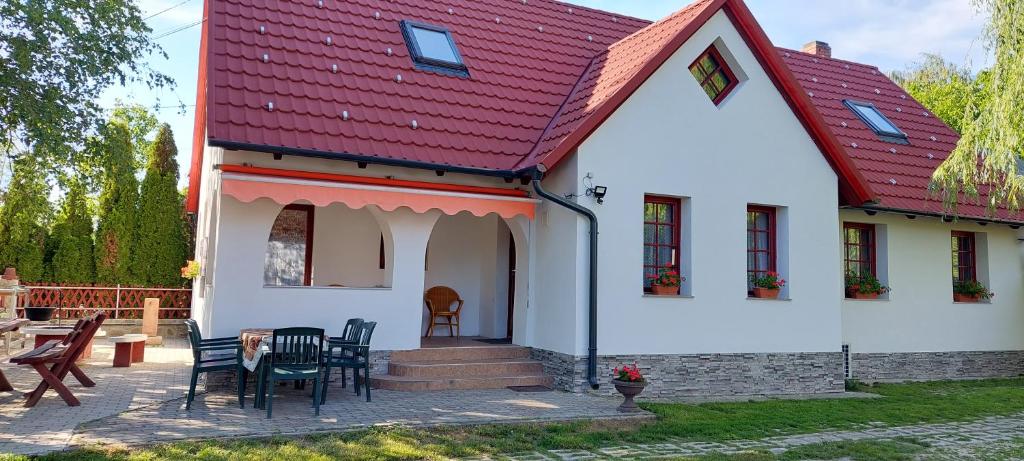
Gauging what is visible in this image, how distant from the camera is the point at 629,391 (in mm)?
10625

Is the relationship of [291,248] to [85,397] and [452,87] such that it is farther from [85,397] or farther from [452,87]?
[85,397]

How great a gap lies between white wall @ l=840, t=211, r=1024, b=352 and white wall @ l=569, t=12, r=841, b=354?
7.56 feet

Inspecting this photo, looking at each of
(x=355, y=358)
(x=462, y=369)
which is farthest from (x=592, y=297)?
(x=355, y=358)

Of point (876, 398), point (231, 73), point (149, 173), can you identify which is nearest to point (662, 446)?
point (876, 398)

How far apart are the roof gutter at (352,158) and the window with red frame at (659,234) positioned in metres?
2.58

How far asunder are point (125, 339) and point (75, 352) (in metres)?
4.00

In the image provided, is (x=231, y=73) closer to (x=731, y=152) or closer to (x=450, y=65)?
(x=450, y=65)

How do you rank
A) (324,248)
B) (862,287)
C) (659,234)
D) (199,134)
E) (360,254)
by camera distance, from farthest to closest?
(199,134) < (862,287) < (360,254) < (324,248) < (659,234)

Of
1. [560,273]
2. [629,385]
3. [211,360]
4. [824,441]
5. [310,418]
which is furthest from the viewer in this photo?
[560,273]

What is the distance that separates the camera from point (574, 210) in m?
12.5

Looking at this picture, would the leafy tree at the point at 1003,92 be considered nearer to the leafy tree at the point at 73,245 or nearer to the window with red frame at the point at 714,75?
the window with red frame at the point at 714,75

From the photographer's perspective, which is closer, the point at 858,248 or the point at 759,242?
the point at 759,242

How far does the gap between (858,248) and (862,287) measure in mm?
1129

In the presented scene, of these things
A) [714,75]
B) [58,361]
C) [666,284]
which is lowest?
[58,361]
